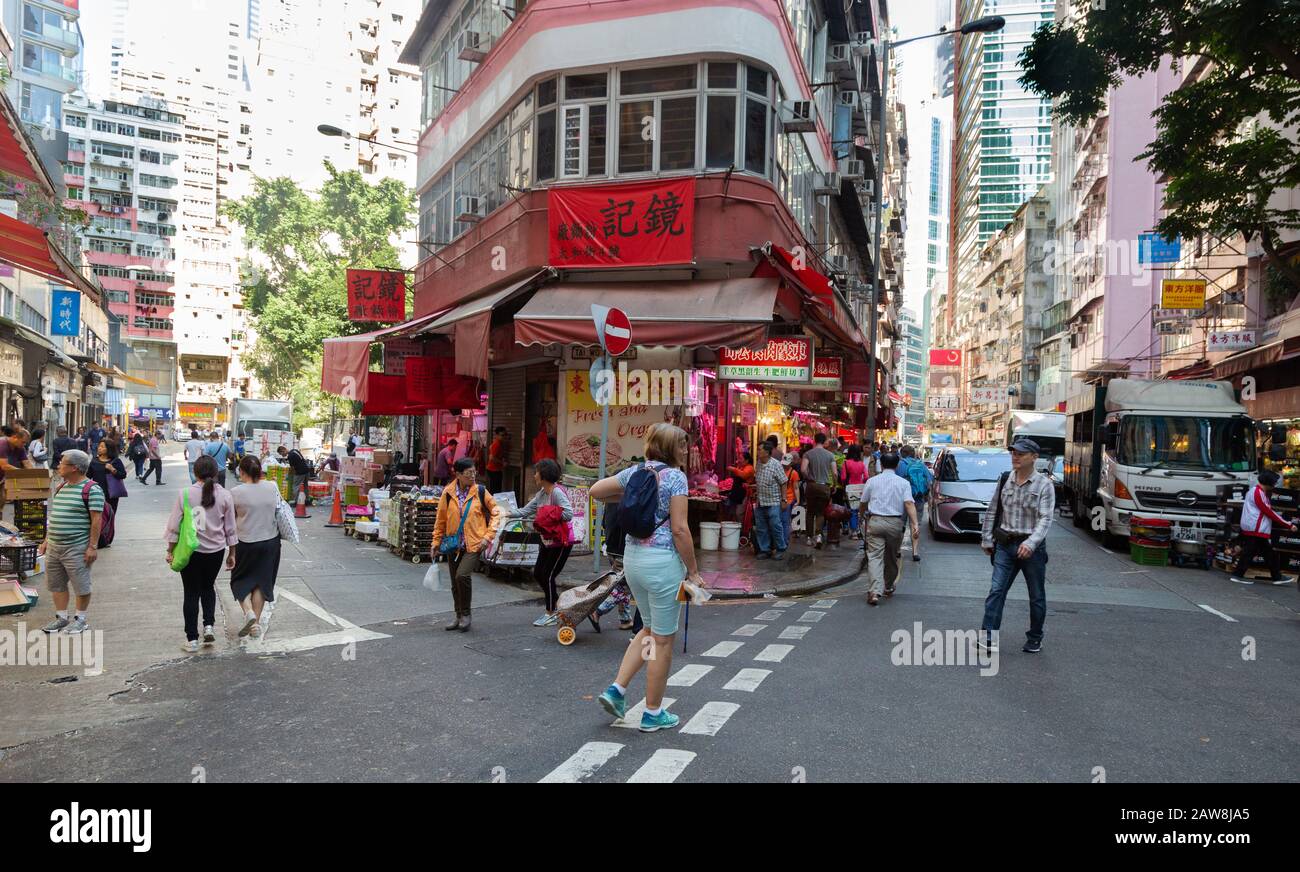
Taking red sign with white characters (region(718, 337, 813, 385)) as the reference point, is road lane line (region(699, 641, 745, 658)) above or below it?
below

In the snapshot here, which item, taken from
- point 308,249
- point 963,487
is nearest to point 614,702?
point 963,487

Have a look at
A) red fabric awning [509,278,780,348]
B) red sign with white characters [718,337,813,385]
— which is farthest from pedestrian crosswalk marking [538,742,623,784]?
red sign with white characters [718,337,813,385]

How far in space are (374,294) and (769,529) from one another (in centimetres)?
1306

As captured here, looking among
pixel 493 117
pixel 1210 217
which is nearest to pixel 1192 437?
pixel 1210 217

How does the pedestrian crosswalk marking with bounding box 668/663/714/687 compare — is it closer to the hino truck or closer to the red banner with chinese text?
the hino truck

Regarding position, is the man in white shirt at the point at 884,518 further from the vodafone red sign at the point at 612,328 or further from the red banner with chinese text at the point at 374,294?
the red banner with chinese text at the point at 374,294

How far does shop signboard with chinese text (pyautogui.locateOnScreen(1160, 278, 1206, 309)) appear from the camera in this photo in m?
26.4

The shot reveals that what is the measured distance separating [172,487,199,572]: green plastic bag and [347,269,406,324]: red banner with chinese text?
15707 millimetres

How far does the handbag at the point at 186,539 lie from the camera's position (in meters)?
8.08

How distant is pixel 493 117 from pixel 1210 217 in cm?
1318

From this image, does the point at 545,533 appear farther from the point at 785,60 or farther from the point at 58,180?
the point at 58,180

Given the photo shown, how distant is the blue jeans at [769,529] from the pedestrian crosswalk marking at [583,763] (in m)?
9.27

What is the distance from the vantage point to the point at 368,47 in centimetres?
7831

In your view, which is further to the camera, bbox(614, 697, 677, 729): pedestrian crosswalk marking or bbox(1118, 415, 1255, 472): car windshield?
bbox(1118, 415, 1255, 472): car windshield
